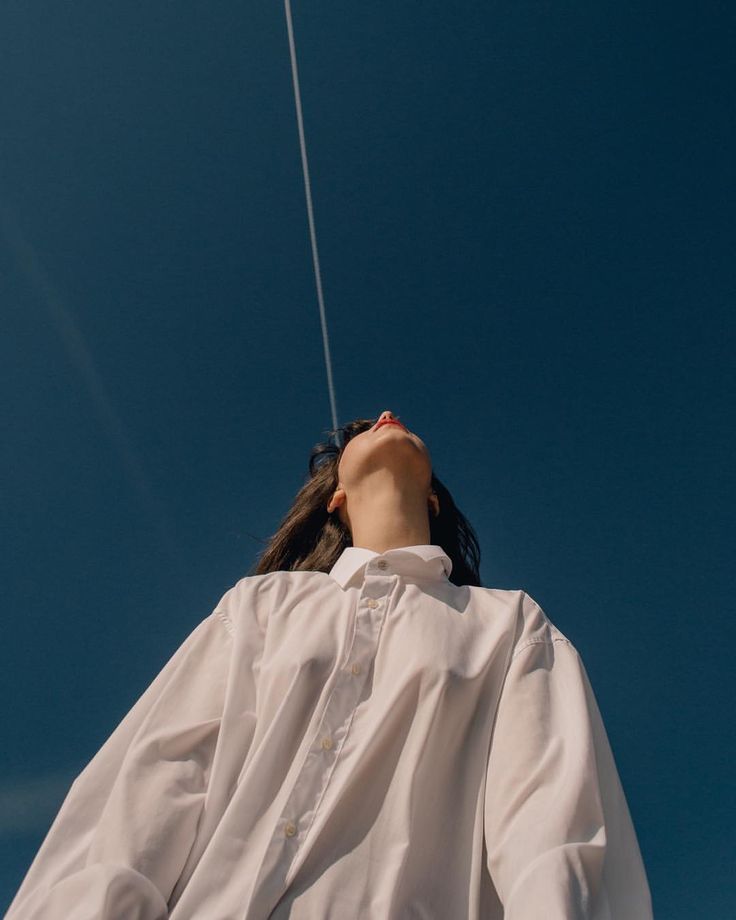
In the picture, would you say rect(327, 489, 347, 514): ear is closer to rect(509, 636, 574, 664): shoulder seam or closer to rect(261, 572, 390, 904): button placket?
rect(261, 572, 390, 904): button placket

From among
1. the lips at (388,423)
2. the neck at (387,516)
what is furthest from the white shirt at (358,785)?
the lips at (388,423)

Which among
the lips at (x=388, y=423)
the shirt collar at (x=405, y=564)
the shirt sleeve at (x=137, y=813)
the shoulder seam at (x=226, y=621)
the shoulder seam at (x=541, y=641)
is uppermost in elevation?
the lips at (x=388, y=423)

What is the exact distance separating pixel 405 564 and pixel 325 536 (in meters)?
1.86

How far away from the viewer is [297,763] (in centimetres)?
286

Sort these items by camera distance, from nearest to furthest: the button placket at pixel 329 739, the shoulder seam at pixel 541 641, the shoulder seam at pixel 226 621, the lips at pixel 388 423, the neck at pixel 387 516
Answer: the button placket at pixel 329 739, the shoulder seam at pixel 541 641, the shoulder seam at pixel 226 621, the neck at pixel 387 516, the lips at pixel 388 423

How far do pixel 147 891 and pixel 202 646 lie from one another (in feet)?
4.00

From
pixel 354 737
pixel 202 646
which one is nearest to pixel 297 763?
pixel 354 737

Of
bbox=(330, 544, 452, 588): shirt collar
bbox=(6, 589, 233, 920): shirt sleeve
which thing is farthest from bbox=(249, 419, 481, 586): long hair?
bbox=(6, 589, 233, 920): shirt sleeve

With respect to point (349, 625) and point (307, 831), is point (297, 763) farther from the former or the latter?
point (349, 625)

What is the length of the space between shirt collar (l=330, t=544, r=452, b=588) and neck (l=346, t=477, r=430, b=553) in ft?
1.07

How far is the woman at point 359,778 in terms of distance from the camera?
2.40m

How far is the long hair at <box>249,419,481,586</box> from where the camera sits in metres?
5.47

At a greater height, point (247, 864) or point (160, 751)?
point (160, 751)

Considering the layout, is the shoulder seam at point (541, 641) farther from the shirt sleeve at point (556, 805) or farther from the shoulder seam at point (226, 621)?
the shoulder seam at point (226, 621)
